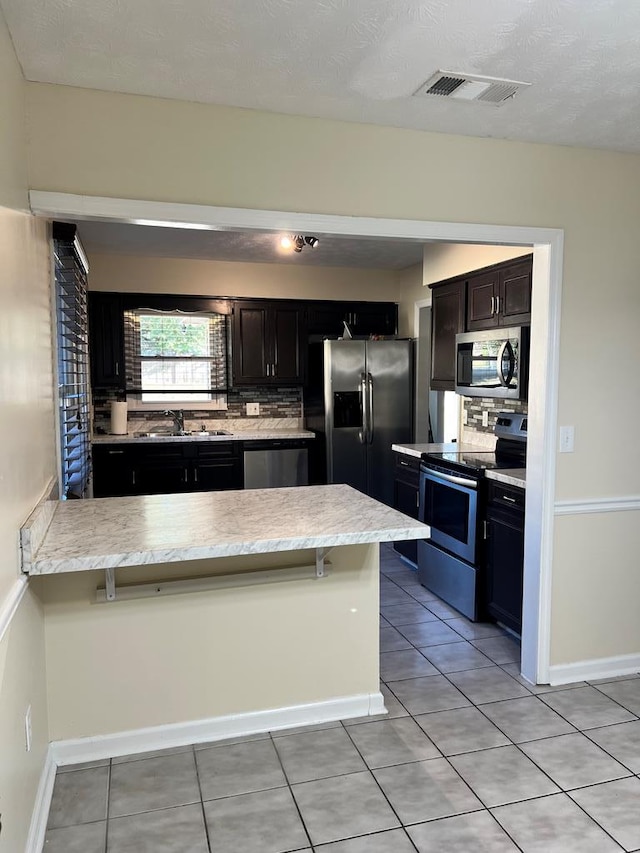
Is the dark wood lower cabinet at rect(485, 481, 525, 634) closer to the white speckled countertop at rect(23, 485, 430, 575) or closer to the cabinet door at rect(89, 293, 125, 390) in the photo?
the white speckled countertop at rect(23, 485, 430, 575)

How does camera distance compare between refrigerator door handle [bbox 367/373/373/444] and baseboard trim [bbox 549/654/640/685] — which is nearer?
baseboard trim [bbox 549/654/640/685]

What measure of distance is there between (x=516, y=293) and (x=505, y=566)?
154 cm

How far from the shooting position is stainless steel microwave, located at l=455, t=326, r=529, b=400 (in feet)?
11.6

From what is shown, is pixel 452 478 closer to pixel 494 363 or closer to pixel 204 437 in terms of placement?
pixel 494 363

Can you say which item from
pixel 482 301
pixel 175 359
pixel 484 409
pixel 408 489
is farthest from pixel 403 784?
pixel 175 359

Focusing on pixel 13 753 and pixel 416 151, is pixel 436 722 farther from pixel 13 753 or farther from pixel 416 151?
pixel 416 151

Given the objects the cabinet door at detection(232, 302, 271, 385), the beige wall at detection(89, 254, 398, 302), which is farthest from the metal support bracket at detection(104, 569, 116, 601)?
the beige wall at detection(89, 254, 398, 302)

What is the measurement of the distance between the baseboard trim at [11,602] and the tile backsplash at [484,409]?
3.24m

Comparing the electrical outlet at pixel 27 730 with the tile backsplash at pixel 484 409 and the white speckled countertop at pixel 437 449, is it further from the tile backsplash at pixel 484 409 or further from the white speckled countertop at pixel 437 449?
the tile backsplash at pixel 484 409

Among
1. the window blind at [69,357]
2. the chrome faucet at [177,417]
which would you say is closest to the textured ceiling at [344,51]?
the window blind at [69,357]

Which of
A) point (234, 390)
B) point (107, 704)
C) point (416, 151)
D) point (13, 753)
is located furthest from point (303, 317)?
point (13, 753)

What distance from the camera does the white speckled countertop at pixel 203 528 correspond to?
1983 mm

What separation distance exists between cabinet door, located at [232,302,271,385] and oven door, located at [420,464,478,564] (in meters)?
2.34

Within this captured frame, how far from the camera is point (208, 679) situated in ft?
8.18
